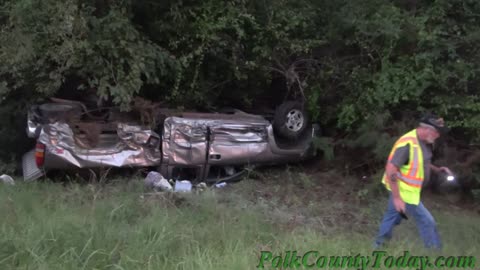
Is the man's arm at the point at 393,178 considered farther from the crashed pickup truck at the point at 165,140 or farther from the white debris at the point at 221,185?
the crashed pickup truck at the point at 165,140

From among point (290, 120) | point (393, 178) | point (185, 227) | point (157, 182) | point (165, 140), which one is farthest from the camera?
point (290, 120)

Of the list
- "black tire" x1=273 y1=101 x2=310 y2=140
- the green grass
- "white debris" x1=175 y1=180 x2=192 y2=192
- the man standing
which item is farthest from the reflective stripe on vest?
"black tire" x1=273 y1=101 x2=310 y2=140

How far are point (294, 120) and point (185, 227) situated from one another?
4.56 metres

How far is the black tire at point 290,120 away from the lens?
980 cm

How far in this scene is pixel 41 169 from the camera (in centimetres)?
815

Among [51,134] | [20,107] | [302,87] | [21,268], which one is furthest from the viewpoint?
[302,87]

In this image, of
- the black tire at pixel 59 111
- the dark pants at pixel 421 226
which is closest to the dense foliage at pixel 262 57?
the black tire at pixel 59 111

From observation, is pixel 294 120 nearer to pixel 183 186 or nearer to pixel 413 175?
pixel 183 186

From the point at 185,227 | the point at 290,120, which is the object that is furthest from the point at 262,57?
the point at 185,227

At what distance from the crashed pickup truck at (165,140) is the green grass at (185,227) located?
482 mm

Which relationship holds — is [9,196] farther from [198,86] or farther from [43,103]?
[198,86]

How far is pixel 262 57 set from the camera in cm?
1003

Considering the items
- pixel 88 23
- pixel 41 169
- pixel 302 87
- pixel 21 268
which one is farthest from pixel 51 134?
pixel 302 87

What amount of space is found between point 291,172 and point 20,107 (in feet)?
15.6
